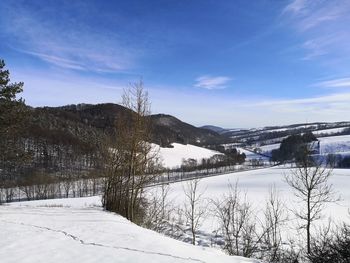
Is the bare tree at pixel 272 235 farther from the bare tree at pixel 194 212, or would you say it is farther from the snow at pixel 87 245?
the snow at pixel 87 245

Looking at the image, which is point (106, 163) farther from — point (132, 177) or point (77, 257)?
point (77, 257)

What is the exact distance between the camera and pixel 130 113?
18.3m

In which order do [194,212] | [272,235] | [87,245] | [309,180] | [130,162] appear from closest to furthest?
1. [87,245]
2. [130,162]
3. [309,180]
4. [272,235]
5. [194,212]

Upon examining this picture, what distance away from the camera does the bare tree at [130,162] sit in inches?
704

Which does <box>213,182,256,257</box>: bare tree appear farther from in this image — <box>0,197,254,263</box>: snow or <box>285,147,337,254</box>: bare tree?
<box>0,197,254,263</box>: snow

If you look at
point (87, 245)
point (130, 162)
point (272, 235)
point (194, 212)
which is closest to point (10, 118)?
point (130, 162)

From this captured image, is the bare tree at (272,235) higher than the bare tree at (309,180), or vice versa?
the bare tree at (309,180)

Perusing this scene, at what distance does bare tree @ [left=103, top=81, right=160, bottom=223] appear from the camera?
58.7 ft

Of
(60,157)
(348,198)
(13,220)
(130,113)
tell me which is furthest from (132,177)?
(60,157)

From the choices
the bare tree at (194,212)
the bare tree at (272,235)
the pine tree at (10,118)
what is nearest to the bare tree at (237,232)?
the bare tree at (272,235)

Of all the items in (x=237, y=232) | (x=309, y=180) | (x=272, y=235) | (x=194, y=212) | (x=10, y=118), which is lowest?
(x=194, y=212)

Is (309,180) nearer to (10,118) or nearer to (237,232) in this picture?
(237,232)

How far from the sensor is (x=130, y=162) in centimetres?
1816

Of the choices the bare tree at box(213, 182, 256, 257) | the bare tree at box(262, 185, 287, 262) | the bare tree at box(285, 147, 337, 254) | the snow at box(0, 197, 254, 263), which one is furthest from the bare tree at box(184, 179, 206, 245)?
the snow at box(0, 197, 254, 263)
